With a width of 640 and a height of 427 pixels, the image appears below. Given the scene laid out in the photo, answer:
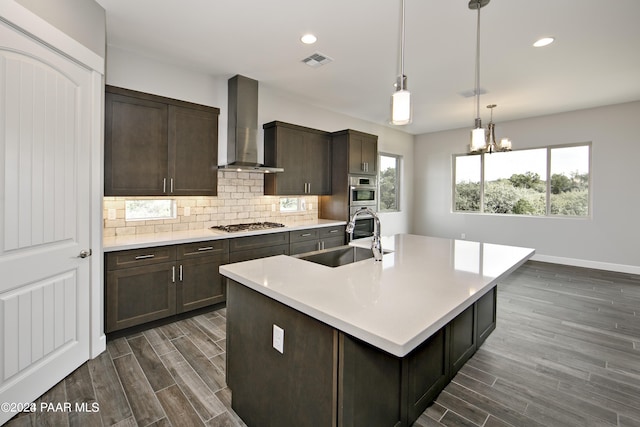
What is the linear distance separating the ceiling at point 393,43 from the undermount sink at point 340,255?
2005 millimetres

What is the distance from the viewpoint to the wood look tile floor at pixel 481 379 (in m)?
1.83

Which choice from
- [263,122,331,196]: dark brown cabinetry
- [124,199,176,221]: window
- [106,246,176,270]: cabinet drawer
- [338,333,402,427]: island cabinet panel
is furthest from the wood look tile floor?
[263,122,331,196]: dark brown cabinetry

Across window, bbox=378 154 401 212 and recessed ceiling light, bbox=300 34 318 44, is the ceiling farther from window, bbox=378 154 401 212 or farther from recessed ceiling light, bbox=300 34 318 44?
window, bbox=378 154 401 212

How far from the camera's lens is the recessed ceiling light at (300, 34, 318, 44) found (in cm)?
294

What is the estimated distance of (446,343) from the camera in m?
2.03

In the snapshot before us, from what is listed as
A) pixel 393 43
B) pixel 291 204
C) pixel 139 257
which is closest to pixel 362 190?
pixel 291 204

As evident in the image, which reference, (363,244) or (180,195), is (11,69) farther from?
(363,244)

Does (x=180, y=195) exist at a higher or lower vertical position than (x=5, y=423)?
higher

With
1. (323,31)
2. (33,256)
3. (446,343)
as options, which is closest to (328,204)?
(323,31)

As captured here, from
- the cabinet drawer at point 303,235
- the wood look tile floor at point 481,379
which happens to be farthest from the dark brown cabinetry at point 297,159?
the wood look tile floor at point 481,379

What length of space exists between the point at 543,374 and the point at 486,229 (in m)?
4.73

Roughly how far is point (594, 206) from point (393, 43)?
496cm

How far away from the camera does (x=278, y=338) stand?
1482 mm

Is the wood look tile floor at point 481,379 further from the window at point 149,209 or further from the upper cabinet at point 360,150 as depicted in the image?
the upper cabinet at point 360,150
